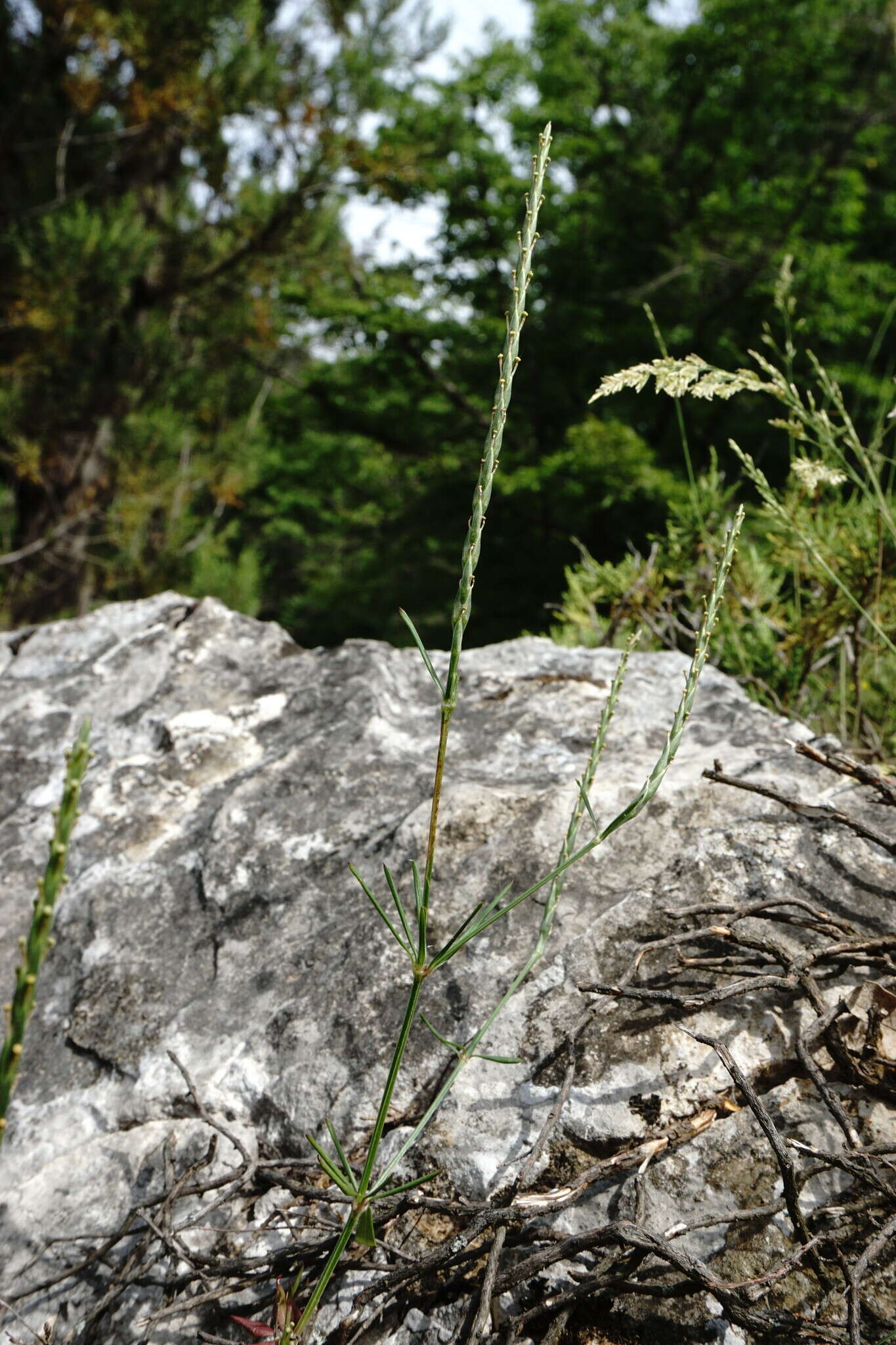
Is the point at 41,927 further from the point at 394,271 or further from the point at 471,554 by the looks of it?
the point at 394,271

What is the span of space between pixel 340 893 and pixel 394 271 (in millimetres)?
12206

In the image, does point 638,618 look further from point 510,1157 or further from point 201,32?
point 201,32

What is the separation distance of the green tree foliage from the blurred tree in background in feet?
0.11

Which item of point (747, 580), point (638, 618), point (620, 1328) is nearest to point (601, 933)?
point (620, 1328)

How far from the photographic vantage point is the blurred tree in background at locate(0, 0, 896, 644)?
286 inches

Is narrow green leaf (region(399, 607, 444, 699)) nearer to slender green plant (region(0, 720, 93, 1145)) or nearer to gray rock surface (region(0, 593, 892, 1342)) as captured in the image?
slender green plant (region(0, 720, 93, 1145))

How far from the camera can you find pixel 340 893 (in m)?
1.26

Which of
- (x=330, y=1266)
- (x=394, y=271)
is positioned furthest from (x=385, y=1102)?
(x=394, y=271)

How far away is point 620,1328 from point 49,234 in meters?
8.08

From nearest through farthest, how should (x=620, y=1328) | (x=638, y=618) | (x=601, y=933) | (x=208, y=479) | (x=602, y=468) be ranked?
(x=620, y=1328)
(x=601, y=933)
(x=638, y=618)
(x=208, y=479)
(x=602, y=468)

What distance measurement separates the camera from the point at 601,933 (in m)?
1.08

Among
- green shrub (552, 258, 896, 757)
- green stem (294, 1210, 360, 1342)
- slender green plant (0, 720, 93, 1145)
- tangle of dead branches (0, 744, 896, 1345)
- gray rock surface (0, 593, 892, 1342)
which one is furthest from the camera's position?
green shrub (552, 258, 896, 757)

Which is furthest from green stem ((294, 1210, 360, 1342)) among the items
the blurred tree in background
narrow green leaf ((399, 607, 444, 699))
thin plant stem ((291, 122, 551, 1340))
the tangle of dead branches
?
the blurred tree in background

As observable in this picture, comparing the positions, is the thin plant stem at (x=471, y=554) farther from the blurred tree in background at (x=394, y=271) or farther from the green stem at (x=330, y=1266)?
the blurred tree in background at (x=394, y=271)
